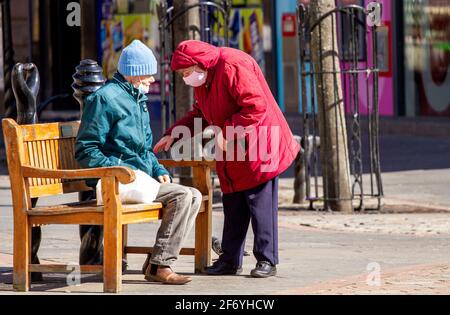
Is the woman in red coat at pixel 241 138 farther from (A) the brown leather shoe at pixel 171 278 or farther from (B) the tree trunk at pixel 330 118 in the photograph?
(B) the tree trunk at pixel 330 118

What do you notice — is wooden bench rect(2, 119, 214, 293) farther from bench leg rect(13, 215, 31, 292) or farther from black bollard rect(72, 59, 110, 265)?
black bollard rect(72, 59, 110, 265)

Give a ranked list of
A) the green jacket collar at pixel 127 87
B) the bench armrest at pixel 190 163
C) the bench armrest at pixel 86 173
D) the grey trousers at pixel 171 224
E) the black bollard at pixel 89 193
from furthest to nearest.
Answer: the bench armrest at pixel 190 163, the black bollard at pixel 89 193, the green jacket collar at pixel 127 87, the grey trousers at pixel 171 224, the bench armrest at pixel 86 173

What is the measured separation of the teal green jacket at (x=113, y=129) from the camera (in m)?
8.46

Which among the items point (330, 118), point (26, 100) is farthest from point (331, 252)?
point (330, 118)

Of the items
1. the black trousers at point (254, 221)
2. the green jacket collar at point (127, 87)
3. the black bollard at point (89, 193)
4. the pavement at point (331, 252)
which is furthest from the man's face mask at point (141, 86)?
the pavement at point (331, 252)

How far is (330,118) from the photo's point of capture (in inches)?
513

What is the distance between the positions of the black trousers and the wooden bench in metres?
0.54

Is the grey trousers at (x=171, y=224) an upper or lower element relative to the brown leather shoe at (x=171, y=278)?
upper

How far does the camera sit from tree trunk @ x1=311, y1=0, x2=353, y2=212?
1303 cm

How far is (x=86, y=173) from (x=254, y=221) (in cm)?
124

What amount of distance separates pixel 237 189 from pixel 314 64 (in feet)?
14.5

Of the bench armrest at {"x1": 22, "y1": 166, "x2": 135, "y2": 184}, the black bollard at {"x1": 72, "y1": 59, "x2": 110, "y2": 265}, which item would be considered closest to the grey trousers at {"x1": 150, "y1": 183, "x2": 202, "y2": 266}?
the bench armrest at {"x1": 22, "y1": 166, "x2": 135, "y2": 184}

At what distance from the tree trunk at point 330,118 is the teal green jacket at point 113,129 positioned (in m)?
4.53
